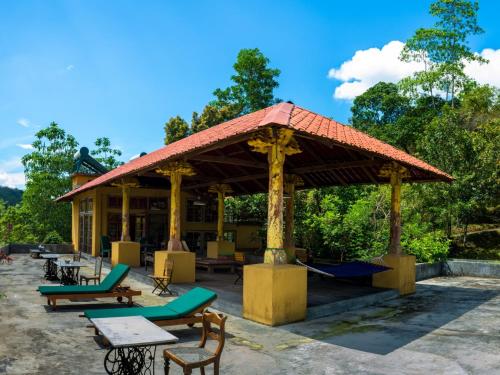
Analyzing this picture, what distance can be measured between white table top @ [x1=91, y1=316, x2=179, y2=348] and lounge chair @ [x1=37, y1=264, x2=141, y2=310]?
4.42m

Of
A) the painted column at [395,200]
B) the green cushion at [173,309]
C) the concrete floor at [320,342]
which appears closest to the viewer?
the concrete floor at [320,342]

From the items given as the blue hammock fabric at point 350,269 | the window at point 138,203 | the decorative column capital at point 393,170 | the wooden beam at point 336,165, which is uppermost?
the wooden beam at point 336,165

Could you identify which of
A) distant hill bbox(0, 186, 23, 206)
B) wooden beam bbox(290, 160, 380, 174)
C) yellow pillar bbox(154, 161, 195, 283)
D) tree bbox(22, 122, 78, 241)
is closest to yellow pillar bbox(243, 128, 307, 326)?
wooden beam bbox(290, 160, 380, 174)

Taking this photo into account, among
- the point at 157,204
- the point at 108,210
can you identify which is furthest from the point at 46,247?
the point at 157,204

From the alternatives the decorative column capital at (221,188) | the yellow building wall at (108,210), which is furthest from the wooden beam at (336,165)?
the yellow building wall at (108,210)

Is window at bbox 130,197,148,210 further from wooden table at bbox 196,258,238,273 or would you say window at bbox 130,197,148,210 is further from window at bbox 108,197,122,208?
wooden table at bbox 196,258,238,273

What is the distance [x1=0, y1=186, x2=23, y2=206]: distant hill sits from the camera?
78188 millimetres

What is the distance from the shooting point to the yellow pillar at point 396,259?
480 inches

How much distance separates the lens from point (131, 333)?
4836 millimetres

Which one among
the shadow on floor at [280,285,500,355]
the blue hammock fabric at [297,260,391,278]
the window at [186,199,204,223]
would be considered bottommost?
the shadow on floor at [280,285,500,355]

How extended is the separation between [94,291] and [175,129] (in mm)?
32548

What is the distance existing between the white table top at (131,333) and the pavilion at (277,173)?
332 cm

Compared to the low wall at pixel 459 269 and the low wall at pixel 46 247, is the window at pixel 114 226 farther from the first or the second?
the low wall at pixel 459 269

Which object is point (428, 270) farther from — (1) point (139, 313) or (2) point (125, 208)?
(1) point (139, 313)
